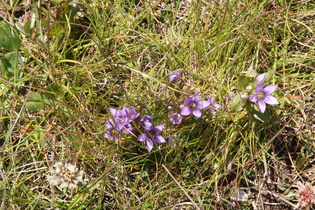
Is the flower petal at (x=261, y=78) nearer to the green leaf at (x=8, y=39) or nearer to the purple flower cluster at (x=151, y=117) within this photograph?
the purple flower cluster at (x=151, y=117)

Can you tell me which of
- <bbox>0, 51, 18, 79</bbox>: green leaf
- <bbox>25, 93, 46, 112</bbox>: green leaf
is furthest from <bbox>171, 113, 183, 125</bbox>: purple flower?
<bbox>0, 51, 18, 79</bbox>: green leaf

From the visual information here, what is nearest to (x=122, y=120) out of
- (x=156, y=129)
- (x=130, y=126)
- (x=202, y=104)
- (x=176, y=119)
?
(x=130, y=126)

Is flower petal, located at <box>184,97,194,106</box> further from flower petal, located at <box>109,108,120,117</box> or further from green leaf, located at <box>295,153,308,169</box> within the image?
green leaf, located at <box>295,153,308,169</box>

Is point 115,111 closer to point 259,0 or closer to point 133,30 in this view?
point 133,30

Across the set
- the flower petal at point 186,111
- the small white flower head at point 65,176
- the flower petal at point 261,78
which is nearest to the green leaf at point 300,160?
the flower petal at point 261,78

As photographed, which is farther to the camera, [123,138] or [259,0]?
[259,0]

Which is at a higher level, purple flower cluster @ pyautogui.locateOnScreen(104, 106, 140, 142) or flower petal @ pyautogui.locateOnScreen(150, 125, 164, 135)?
purple flower cluster @ pyautogui.locateOnScreen(104, 106, 140, 142)

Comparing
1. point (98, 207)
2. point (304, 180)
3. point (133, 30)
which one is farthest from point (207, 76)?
point (98, 207)
